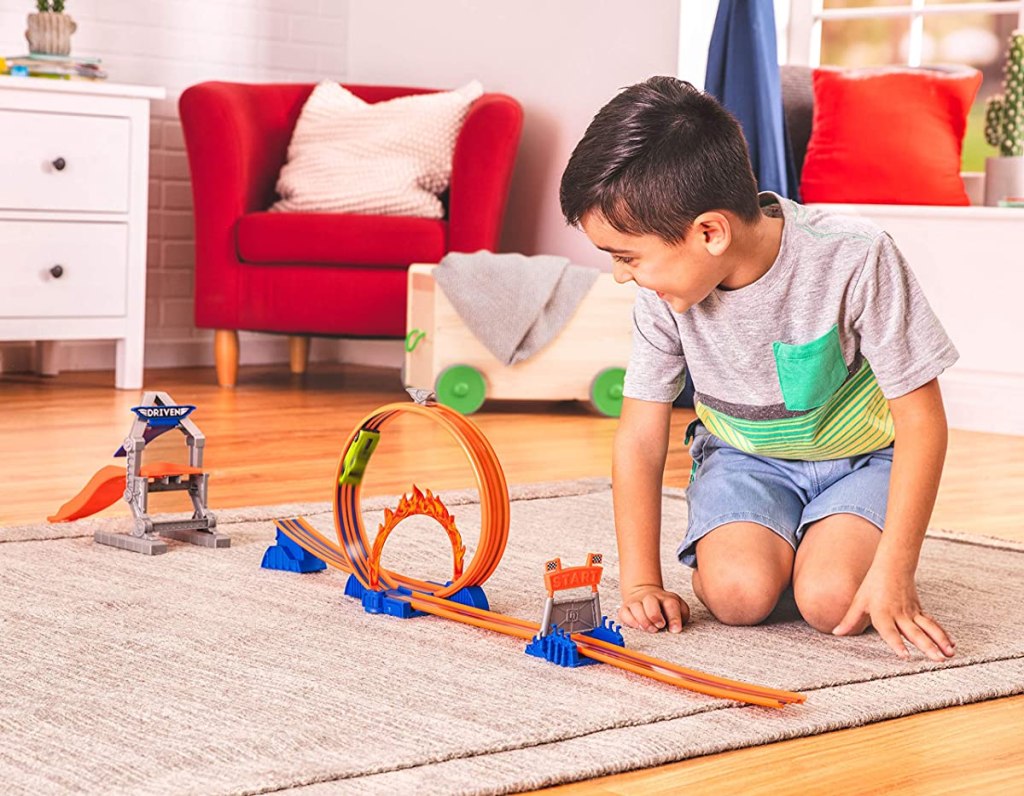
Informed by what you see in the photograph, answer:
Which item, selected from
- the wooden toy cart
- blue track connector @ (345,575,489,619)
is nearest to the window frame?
the wooden toy cart

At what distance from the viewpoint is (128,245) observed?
3449 millimetres

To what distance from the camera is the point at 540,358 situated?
10.6 ft

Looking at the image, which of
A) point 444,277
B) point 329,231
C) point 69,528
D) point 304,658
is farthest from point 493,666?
point 329,231

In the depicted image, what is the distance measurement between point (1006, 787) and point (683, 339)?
584mm

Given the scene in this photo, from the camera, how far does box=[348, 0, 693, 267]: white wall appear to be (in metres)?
3.77

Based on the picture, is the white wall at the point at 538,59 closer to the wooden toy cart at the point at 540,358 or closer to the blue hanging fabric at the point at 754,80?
the blue hanging fabric at the point at 754,80

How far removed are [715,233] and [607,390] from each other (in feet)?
6.33

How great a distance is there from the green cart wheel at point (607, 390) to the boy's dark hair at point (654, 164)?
1932 millimetres

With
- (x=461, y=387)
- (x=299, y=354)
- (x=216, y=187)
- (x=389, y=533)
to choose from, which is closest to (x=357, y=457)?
(x=389, y=533)

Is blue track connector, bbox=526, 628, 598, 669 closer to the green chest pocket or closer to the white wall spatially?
the green chest pocket

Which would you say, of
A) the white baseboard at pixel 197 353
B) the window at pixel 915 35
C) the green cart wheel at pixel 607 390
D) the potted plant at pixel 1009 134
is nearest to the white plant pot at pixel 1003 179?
the potted plant at pixel 1009 134

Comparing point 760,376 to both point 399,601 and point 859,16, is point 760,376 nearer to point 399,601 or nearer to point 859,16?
point 399,601

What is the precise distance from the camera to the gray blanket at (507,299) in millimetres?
3172

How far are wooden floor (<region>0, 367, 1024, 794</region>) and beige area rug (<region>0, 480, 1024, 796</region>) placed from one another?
0.12 feet
